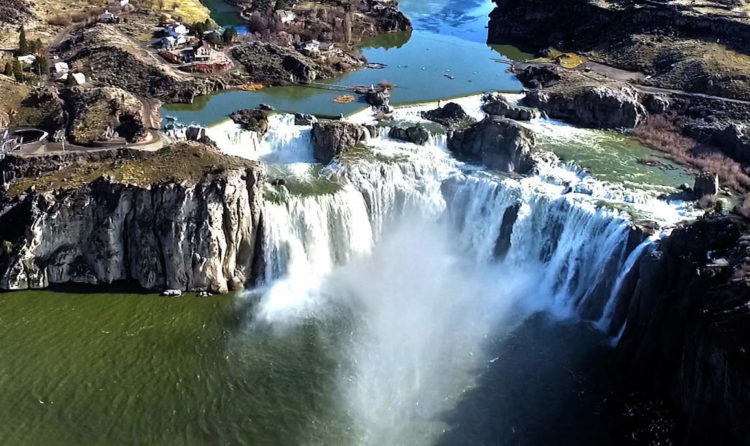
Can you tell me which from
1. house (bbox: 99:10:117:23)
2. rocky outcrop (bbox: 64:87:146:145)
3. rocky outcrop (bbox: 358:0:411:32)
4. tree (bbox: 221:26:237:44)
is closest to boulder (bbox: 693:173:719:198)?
rocky outcrop (bbox: 64:87:146:145)

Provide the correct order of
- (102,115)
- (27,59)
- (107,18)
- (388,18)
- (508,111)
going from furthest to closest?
(388,18)
(107,18)
(27,59)
(508,111)
(102,115)

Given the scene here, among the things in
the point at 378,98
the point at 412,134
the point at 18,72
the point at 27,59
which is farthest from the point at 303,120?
the point at 27,59

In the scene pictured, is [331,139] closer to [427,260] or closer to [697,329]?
[427,260]

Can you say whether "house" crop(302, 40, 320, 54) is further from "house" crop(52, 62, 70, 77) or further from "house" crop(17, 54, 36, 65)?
"house" crop(17, 54, 36, 65)

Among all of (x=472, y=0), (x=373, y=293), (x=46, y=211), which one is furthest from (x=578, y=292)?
(x=472, y=0)

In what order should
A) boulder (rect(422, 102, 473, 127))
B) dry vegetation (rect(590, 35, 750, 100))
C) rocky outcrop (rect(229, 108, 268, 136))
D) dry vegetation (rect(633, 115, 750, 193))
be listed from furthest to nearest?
dry vegetation (rect(590, 35, 750, 100)) < boulder (rect(422, 102, 473, 127)) < rocky outcrop (rect(229, 108, 268, 136)) < dry vegetation (rect(633, 115, 750, 193))

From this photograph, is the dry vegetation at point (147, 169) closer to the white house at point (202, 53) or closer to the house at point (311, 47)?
the white house at point (202, 53)
